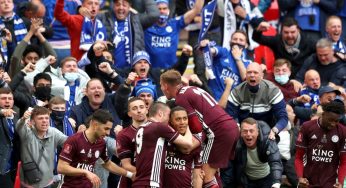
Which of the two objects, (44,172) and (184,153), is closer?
(184,153)

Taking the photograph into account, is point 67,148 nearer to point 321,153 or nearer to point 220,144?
point 220,144

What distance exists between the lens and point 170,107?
1472 cm

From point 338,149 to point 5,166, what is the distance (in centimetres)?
449

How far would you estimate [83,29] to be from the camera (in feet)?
61.6

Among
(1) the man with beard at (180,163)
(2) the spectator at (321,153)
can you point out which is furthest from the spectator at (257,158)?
(1) the man with beard at (180,163)

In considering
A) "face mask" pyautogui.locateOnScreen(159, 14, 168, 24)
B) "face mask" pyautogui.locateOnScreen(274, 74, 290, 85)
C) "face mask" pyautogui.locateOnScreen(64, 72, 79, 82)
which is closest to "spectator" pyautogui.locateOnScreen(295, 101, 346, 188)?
"face mask" pyautogui.locateOnScreen(274, 74, 290, 85)

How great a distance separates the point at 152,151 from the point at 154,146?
6 centimetres

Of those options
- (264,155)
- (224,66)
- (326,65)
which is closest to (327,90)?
(264,155)

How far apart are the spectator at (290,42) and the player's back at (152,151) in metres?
5.95

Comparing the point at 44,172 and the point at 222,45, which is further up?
the point at 222,45

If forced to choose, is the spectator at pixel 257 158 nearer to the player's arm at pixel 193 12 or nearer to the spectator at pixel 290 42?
the spectator at pixel 290 42

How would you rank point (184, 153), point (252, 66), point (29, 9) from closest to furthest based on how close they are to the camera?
point (184, 153)
point (252, 66)
point (29, 9)

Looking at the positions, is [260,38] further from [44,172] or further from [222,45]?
[44,172]

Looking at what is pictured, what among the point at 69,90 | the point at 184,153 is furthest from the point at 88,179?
the point at 69,90
